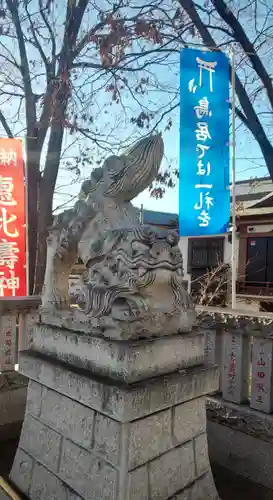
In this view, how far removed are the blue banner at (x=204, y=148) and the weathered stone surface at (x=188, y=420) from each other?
3588 mm

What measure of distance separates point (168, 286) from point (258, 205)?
472 inches

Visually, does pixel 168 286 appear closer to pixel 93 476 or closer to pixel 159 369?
pixel 159 369

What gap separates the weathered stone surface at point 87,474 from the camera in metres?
1.82

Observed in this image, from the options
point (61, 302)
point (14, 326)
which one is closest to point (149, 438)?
point (61, 302)

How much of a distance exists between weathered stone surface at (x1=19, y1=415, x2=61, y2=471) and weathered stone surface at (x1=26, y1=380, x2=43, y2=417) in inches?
2.0

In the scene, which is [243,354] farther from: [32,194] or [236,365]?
[32,194]

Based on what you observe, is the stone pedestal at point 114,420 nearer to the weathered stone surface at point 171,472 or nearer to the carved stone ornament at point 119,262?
the weathered stone surface at point 171,472

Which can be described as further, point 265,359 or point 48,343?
point 265,359

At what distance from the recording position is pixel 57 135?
6.25 m

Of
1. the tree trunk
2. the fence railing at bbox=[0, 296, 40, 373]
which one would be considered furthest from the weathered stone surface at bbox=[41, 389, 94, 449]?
the tree trunk

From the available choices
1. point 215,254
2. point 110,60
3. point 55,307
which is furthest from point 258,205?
point 55,307

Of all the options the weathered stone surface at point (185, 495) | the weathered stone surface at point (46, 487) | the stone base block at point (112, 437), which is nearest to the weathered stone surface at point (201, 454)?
the stone base block at point (112, 437)

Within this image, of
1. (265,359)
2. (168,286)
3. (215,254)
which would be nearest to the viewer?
(168,286)

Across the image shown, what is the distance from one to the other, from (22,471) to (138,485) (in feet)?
3.26
